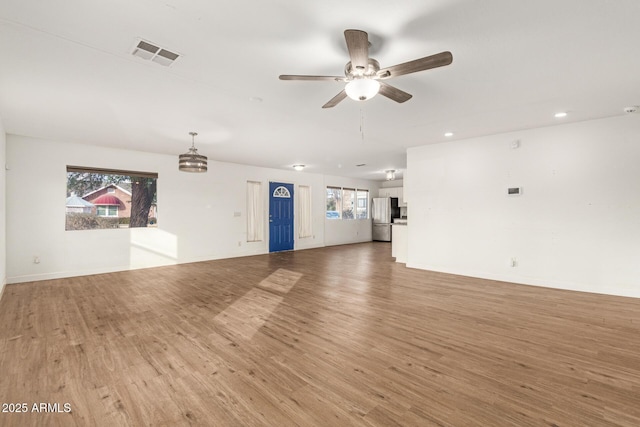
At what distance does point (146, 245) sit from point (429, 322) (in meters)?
6.33

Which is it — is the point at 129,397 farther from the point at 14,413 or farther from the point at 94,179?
the point at 94,179

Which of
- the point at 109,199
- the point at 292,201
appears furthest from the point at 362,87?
the point at 292,201

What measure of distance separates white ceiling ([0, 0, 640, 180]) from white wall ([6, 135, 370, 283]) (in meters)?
0.80

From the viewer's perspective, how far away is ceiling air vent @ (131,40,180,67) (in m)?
2.52

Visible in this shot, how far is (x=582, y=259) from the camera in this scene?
182 inches

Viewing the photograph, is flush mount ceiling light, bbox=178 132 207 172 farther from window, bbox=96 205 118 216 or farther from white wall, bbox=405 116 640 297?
white wall, bbox=405 116 640 297

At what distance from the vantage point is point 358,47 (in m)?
2.13

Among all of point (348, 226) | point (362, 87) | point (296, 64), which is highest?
point (296, 64)

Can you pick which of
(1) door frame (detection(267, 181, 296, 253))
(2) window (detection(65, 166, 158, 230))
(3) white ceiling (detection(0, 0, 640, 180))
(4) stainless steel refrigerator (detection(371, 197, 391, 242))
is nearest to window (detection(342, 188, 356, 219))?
(4) stainless steel refrigerator (detection(371, 197, 391, 242))

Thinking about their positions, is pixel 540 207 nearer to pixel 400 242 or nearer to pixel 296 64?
pixel 400 242

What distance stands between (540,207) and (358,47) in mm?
4679

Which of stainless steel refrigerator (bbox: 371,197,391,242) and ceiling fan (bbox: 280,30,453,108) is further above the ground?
ceiling fan (bbox: 280,30,453,108)

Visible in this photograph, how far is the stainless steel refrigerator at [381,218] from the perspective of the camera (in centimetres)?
1230

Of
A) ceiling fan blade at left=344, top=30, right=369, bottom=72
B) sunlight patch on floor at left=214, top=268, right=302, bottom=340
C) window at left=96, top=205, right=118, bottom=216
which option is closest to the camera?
ceiling fan blade at left=344, top=30, right=369, bottom=72
